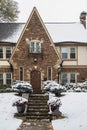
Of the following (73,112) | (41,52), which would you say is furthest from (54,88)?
(41,52)

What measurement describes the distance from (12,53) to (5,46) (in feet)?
8.71

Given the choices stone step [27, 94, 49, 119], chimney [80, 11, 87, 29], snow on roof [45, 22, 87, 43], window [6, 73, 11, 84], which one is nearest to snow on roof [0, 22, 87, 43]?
snow on roof [45, 22, 87, 43]

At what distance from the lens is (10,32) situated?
4141 centimetres

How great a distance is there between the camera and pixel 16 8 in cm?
5634

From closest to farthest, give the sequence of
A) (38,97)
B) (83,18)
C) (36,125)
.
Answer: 1. (36,125)
2. (38,97)
3. (83,18)

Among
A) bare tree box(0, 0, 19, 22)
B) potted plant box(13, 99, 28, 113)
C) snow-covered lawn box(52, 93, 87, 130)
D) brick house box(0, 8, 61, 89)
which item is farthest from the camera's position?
bare tree box(0, 0, 19, 22)

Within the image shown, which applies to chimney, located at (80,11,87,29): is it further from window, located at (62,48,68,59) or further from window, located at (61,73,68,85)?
window, located at (61,73,68,85)

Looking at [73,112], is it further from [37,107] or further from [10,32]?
[10,32]

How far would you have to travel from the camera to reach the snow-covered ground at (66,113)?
21.6m

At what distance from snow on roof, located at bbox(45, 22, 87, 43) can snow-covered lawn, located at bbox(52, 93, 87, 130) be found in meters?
9.27

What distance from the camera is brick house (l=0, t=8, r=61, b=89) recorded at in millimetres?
37281

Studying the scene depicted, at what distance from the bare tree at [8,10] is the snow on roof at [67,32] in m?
A: 13.7

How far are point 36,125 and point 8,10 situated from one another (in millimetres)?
35205

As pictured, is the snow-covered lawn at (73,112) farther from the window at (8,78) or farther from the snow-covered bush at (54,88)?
the window at (8,78)
